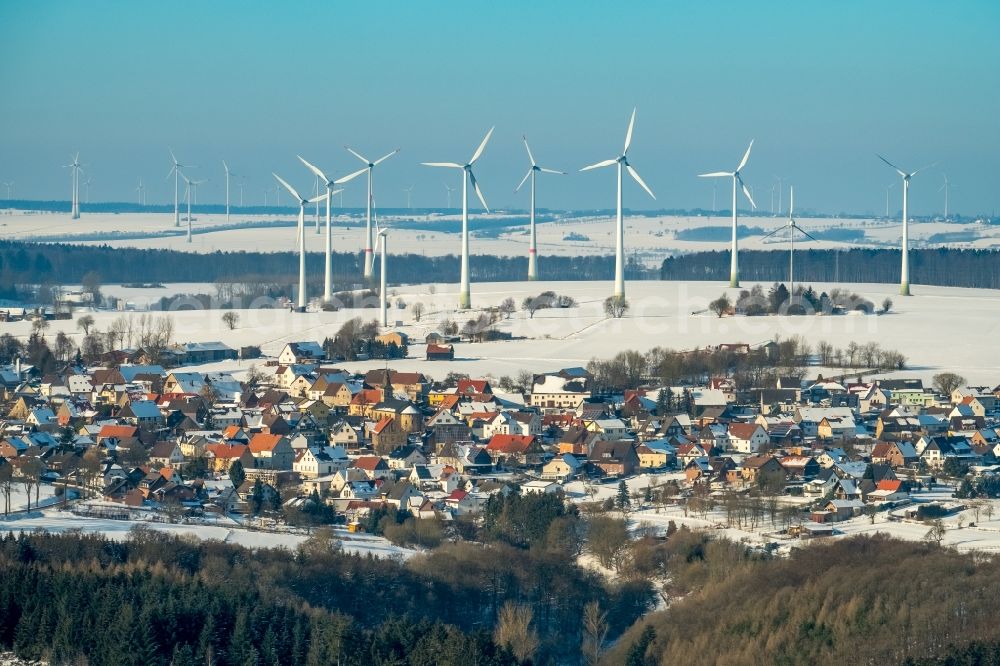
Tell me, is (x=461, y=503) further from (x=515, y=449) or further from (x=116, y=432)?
(x=116, y=432)

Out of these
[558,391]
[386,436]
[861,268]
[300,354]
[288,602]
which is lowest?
[288,602]

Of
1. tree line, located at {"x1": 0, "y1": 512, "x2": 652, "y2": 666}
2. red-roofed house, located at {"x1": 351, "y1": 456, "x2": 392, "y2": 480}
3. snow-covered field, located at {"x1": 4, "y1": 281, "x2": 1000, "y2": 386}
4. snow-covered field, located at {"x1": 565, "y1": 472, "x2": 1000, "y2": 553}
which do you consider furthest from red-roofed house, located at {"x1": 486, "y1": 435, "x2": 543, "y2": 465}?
snow-covered field, located at {"x1": 4, "y1": 281, "x2": 1000, "y2": 386}

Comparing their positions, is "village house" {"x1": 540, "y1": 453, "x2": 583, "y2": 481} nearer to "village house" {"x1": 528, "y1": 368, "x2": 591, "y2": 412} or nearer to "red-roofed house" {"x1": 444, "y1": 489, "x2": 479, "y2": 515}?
"red-roofed house" {"x1": 444, "y1": 489, "x2": 479, "y2": 515}

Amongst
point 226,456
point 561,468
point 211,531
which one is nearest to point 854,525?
point 561,468

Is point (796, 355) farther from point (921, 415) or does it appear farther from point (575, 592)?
point (575, 592)

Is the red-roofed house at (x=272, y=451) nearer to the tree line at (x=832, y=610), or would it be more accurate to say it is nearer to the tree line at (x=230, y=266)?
the tree line at (x=832, y=610)
